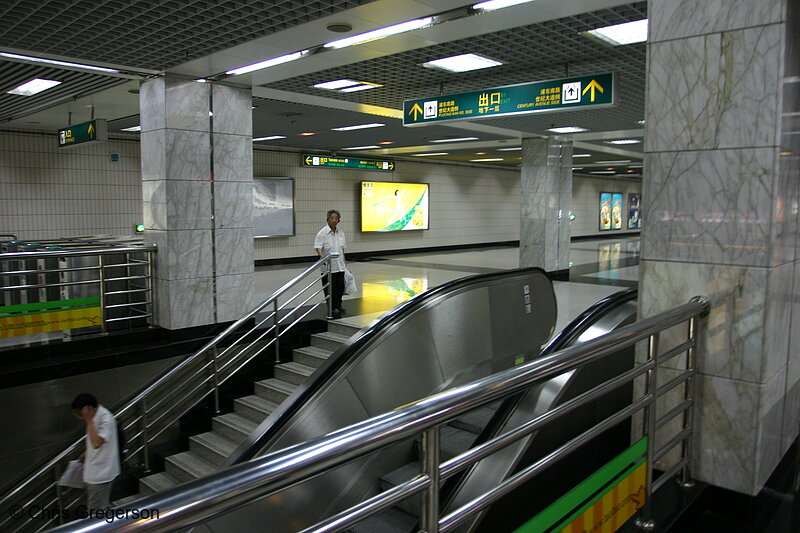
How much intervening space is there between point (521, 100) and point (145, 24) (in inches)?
150

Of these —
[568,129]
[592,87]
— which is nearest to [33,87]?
[592,87]

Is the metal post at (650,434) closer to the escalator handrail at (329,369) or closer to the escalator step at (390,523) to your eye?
the escalator step at (390,523)

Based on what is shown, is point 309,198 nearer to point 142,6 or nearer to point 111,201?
point 111,201

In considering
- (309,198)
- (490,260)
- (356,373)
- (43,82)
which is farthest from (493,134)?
(356,373)

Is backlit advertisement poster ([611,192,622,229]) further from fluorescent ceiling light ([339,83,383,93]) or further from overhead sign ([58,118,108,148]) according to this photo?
overhead sign ([58,118,108,148])

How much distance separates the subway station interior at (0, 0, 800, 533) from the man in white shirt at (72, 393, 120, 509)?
1.00 metres

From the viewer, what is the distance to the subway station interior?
2412 millimetres

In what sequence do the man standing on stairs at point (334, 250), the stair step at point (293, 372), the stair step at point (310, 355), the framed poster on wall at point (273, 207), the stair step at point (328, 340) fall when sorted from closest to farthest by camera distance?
the stair step at point (293, 372)
the stair step at point (310, 355)
the stair step at point (328, 340)
the man standing on stairs at point (334, 250)
the framed poster on wall at point (273, 207)

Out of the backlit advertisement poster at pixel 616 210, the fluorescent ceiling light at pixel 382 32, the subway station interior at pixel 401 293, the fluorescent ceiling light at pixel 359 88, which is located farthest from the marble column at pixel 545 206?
the backlit advertisement poster at pixel 616 210

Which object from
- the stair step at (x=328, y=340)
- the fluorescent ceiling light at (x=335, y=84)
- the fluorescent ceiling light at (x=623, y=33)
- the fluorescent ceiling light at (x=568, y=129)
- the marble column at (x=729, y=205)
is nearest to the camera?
the marble column at (x=729, y=205)

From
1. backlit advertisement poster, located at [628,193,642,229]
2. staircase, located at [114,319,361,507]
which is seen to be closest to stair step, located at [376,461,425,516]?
staircase, located at [114,319,361,507]

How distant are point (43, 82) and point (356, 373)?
5.97 meters

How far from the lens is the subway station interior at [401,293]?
2412mm

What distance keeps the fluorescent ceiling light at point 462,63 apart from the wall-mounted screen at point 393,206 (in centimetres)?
1057
